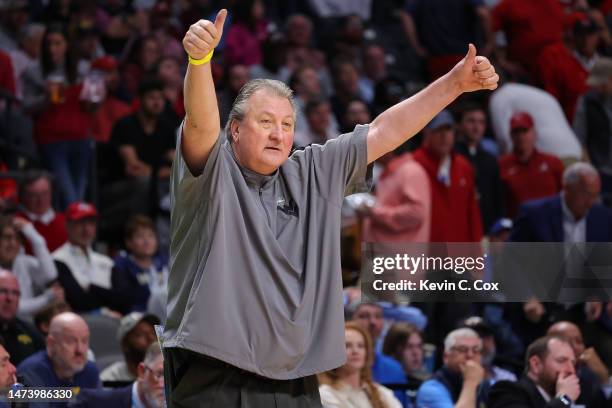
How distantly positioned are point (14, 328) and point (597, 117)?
5.91m

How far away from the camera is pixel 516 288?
4.57 meters

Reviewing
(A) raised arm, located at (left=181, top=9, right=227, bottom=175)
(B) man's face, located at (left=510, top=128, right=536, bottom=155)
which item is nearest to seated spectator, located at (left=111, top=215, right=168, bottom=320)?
(B) man's face, located at (left=510, top=128, right=536, bottom=155)

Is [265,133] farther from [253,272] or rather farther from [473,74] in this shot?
[473,74]

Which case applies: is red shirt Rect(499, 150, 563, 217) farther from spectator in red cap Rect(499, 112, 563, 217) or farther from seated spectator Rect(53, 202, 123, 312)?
seated spectator Rect(53, 202, 123, 312)

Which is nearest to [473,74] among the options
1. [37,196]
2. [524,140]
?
[37,196]

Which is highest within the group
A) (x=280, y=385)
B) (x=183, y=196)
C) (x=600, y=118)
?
(x=600, y=118)

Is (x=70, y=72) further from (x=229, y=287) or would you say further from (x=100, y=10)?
(x=229, y=287)

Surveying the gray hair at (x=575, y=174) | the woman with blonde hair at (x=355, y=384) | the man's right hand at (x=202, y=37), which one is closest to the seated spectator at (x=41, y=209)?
the woman with blonde hair at (x=355, y=384)

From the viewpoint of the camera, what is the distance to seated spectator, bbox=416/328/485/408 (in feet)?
20.9

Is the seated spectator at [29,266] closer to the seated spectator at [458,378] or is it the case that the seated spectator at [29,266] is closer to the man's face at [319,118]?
the seated spectator at [458,378]

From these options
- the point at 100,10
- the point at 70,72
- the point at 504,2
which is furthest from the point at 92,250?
the point at 504,2

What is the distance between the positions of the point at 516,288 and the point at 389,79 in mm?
8232

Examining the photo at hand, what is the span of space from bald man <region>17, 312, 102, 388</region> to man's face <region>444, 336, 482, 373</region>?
1946 millimetres

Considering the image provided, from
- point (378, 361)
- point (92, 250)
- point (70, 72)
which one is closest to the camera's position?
point (378, 361)
